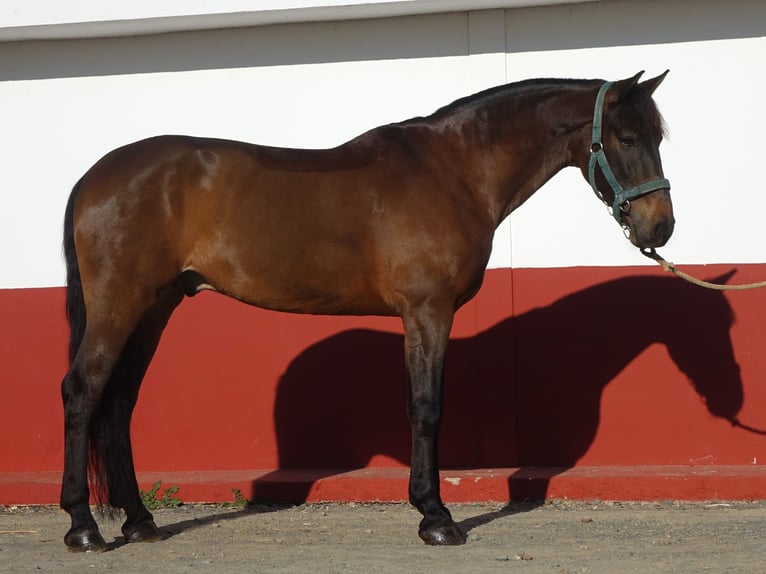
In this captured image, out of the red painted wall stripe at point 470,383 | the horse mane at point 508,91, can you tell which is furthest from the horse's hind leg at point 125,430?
the horse mane at point 508,91

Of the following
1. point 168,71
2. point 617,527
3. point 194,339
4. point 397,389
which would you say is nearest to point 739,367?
point 617,527

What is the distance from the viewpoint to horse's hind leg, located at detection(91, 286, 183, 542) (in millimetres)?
5949

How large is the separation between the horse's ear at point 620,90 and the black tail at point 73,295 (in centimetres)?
268

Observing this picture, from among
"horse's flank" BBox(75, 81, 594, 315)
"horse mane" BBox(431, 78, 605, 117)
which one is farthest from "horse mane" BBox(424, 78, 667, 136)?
"horse's flank" BBox(75, 81, 594, 315)

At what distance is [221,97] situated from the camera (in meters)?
7.55

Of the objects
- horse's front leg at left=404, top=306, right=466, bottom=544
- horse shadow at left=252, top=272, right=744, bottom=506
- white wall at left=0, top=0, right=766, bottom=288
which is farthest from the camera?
white wall at left=0, top=0, right=766, bottom=288

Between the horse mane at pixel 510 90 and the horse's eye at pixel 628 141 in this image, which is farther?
the horse mane at pixel 510 90

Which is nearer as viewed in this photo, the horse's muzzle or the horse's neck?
the horse's muzzle

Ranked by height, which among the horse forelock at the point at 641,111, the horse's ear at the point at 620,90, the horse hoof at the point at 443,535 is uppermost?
the horse's ear at the point at 620,90

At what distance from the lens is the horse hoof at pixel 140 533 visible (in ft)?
19.7

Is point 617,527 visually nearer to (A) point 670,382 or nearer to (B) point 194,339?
(A) point 670,382

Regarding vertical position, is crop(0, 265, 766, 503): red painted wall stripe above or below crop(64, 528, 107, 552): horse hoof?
above

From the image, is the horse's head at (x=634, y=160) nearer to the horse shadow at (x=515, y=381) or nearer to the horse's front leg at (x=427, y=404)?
the horse's front leg at (x=427, y=404)

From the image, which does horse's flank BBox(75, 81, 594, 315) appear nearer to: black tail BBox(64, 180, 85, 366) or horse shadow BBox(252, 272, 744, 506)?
black tail BBox(64, 180, 85, 366)
